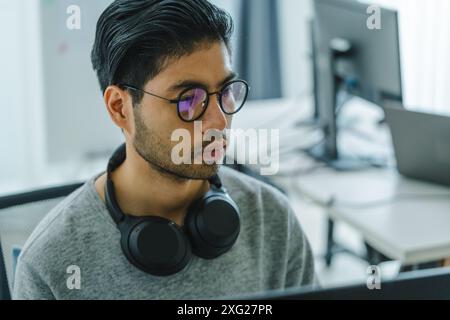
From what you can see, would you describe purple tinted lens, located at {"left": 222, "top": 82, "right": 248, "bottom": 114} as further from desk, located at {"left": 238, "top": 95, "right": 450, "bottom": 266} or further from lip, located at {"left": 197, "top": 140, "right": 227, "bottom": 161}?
desk, located at {"left": 238, "top": 95, "right": 450, "bottom": 266}

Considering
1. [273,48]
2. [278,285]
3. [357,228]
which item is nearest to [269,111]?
[273,48]

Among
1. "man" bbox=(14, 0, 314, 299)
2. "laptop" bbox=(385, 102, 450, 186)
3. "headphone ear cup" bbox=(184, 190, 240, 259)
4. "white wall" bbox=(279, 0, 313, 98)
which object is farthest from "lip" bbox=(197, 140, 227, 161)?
"white wall" bbox=(279, 0, 313, 98)

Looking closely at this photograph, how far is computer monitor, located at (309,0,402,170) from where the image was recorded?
157 cm

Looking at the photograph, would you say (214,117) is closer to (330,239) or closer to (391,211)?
(391,211)

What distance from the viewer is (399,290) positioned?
0.47 metres

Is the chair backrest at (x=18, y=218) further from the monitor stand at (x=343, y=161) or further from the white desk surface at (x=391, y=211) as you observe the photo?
the monitor stand at (x=343, y=161)

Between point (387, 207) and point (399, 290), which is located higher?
point (399, 290)

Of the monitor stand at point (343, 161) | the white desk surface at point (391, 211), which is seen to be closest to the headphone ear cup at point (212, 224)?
the white desk surface at point (391, 211)

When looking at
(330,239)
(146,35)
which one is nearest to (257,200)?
(146,35)

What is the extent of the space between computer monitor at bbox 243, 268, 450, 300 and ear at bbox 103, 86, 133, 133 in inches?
12.7

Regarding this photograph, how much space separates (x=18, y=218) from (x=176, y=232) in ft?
1.07

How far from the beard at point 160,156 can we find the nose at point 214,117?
0.04 meters

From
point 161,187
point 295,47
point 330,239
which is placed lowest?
point 330,239

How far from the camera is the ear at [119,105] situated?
0.70 m
